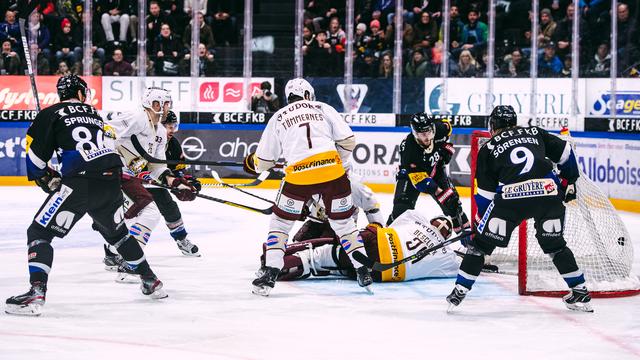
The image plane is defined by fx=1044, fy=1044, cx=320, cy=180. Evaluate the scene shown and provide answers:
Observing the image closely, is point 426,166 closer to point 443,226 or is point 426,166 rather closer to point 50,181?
point 443,226

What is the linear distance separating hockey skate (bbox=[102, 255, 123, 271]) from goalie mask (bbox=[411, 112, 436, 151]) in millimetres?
2283

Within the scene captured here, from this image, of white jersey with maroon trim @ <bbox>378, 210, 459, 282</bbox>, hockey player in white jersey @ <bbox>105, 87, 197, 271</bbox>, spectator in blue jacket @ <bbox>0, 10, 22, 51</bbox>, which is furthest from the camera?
spectator in blue jacket @ <bbox>0, 10, 22, 51</bbox>

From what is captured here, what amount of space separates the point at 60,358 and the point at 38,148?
137cm

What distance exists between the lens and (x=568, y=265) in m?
5.78

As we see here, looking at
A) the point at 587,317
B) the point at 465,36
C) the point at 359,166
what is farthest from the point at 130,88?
the point at 587,317

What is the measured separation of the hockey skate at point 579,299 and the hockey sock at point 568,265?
0.11 feet

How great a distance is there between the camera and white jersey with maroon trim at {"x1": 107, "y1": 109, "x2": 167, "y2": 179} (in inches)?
281

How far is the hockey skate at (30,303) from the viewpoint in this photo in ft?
18.1

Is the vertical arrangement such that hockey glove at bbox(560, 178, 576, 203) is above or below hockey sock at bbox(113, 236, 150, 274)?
above

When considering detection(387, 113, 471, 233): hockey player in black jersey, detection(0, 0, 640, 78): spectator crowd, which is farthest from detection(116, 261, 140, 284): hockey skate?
detection(0, 0, 640, 78): spectator crowd

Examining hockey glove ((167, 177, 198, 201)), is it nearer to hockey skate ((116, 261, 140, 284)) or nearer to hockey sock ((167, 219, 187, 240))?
hockey sock ((167, 219, 187, 240))

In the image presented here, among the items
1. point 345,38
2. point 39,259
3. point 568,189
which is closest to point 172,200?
point 39,259

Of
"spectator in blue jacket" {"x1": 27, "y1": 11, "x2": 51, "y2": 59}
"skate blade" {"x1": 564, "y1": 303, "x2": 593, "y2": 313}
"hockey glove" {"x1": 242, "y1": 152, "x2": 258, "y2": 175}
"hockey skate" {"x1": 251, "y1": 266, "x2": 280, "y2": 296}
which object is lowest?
"skate blade" {"x1": 564, "y1": 303, "x2": 593, "y2": 313}

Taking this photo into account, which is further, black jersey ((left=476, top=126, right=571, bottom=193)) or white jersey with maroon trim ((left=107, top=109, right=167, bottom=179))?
white jersey with maroon trim ((left=107, top=109, right=167, bottom=179))
